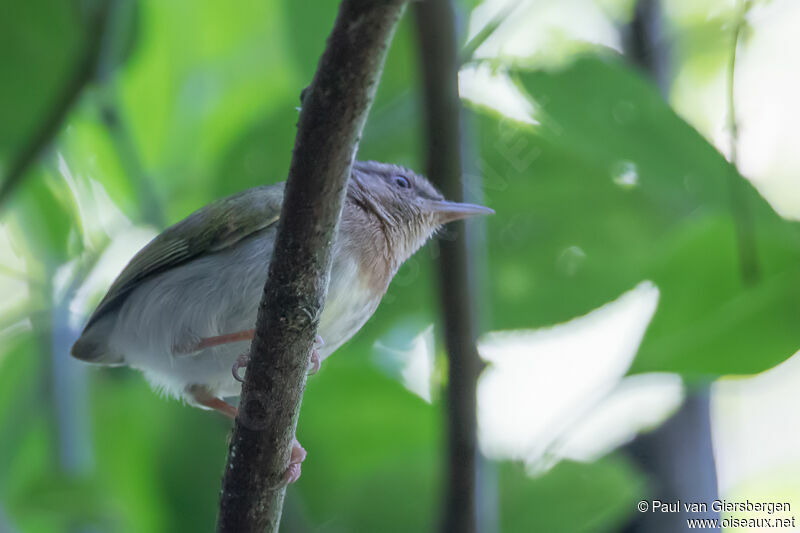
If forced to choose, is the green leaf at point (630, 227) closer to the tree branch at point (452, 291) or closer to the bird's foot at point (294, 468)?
the tree branch at point (452, 291)

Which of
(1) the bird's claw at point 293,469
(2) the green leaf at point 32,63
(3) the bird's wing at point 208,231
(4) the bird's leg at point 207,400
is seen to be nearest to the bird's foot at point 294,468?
(1) the bird's claw at point 293,469

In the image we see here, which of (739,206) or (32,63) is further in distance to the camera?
(32,63)

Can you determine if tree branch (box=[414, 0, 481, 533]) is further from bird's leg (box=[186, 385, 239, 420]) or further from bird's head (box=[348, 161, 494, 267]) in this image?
bird's leg (box=[186, 385, 239, 420])

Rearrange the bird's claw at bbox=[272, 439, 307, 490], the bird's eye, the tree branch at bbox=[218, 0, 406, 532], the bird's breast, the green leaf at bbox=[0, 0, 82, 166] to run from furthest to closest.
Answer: the bird's eye, the green leaf at bbox=[0, 0, 82, 166], the bird's breast, the bird's claw at bbox=[272, 439, 307, 490], the tree branch at bbox=[218, 0, 406, 532]

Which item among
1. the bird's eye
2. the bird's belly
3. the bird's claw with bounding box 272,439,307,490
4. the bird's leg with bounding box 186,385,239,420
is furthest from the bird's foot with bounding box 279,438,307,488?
the bird's eye

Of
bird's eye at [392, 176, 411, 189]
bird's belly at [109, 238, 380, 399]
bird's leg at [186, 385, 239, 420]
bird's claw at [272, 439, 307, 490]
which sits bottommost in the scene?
bird's claw at [272, 439, 307, 490]

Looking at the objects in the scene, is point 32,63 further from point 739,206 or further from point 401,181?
point 739,206

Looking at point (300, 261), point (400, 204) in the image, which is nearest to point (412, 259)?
point (400, 204)

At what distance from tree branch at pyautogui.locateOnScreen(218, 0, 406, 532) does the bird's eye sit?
6.04ft

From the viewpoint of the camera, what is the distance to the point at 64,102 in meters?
3.37

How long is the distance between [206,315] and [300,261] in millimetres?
1362

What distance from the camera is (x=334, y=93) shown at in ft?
5.49

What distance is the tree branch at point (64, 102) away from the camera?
3.32m

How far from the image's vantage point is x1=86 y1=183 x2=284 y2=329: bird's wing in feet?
10.4
